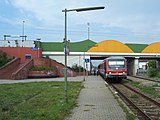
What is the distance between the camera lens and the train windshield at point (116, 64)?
3540 cm

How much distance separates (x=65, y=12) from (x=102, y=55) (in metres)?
54.6

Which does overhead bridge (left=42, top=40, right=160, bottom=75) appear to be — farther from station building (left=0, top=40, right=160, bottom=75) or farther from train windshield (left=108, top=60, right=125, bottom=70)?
train windshield (left=108, top=60, right=125, bottom=70)

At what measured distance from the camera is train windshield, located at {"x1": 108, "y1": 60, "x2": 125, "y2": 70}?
35.4 m

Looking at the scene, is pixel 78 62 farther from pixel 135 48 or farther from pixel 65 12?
pixel 65 12

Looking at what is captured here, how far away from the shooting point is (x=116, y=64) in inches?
1400

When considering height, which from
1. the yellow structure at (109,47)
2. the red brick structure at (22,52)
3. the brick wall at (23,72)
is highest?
the yellow structure at (109,47)

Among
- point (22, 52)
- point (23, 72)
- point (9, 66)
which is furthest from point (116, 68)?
point (22, 52)

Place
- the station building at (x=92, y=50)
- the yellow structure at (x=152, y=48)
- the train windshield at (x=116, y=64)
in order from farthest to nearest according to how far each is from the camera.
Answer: the yellow structure at (x=152, y=48) → the station building at (x=92, y=50) → the train windshield at (x=116, y=64)

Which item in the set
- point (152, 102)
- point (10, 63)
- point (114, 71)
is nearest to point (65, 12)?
point (152, 102)

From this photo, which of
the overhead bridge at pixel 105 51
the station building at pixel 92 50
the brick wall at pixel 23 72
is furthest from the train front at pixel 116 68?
the overhead bridge at pixel 105 51

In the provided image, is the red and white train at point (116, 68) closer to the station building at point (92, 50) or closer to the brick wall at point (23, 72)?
the brick wall at point (23, 72)

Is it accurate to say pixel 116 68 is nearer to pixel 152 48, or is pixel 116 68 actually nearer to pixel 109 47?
pixel 109 47

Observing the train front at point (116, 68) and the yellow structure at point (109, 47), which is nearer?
the train front at point (116, 68)

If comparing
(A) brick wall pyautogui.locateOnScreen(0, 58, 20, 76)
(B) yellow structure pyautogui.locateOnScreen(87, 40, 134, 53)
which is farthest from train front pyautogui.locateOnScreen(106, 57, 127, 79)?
(B) yellow structure pyautogui.locateOnScreen(87, 40, 134, 53)
